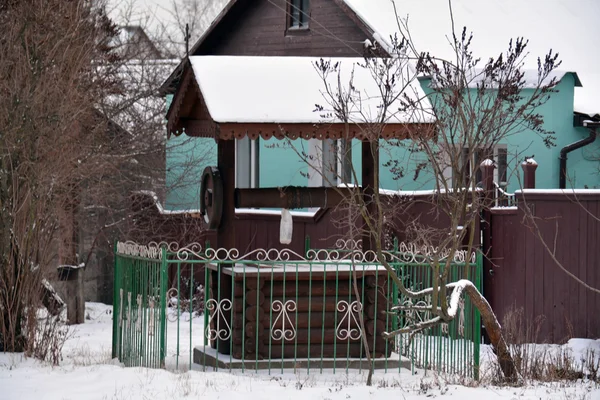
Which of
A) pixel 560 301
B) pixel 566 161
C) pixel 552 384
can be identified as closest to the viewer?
pixel 552 384

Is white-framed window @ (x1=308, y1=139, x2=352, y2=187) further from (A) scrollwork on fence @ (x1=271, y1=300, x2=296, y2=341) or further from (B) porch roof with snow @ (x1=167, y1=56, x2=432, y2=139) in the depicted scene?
(A) scrollwork on fence @ (x1=271, y1=300, x2=296, y2=341)

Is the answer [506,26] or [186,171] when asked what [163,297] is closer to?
[186,171]

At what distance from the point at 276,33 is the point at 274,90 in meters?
10.9

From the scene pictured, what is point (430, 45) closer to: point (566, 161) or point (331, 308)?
point (566, 161)

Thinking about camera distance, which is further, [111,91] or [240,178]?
[240,178]

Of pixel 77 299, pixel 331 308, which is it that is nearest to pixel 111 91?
pixel 77 299

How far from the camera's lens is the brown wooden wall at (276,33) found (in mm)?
18922

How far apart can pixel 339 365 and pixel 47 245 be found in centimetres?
309

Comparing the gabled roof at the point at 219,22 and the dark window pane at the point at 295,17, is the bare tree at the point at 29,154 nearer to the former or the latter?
the gabled roof at the point at 219,22

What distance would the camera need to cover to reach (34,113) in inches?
376

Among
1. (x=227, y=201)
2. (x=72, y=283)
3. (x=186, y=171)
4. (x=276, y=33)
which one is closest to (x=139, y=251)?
(x=227, y=201)

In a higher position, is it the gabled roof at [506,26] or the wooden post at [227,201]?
the gabled roof at [506,26]

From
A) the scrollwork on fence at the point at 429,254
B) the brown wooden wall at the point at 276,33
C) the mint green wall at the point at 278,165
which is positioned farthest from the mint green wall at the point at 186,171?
the scrollwork on fence at the point at 429,254

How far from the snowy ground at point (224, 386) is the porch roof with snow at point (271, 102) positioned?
2248mm
